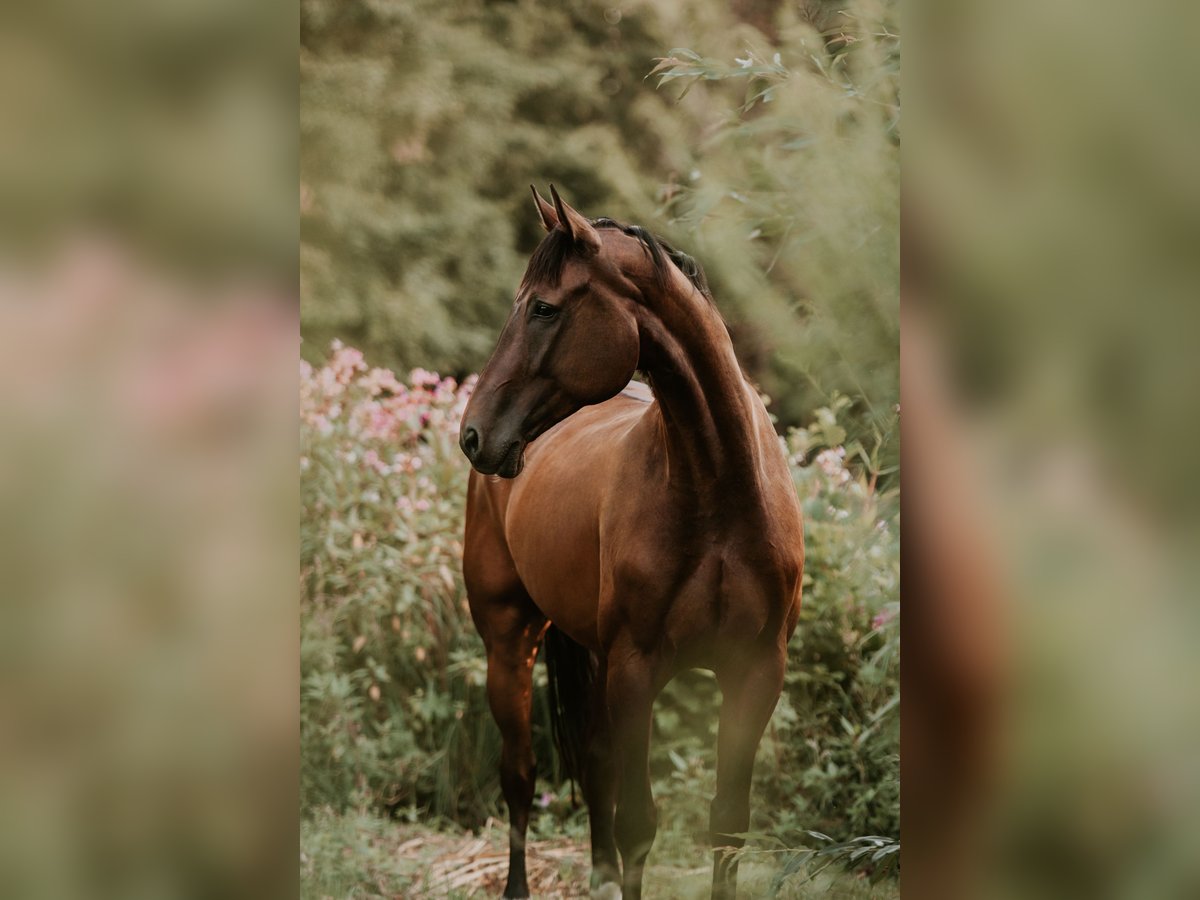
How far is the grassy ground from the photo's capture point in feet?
8.99

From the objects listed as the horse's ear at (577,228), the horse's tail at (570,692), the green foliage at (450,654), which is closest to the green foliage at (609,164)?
the green foliage at (450,654)

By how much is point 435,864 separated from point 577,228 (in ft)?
6.13

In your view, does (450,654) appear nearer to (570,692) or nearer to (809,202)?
(570,692)

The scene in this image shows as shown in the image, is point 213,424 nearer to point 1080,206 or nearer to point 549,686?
point 1080,206

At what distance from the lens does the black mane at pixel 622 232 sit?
7.04ft

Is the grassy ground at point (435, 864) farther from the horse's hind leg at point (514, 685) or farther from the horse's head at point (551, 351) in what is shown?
the horse's head at point (551, 351)

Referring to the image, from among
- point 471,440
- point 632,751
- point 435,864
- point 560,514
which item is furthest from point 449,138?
point 435,864

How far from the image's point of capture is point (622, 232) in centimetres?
222

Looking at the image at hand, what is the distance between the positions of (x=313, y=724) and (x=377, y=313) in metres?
1.22

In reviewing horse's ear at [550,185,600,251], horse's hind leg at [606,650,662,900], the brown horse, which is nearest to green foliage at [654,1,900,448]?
the brown horse

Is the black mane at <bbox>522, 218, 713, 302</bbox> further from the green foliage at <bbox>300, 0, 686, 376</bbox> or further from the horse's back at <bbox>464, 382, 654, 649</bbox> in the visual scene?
the green foliage at <bbox>300, 0, 686, 376</bbox>

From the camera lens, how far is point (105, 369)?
1308 mm

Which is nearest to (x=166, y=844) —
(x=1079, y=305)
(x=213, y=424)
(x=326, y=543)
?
(x=213, y=424)

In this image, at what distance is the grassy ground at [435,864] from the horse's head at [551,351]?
126 centimetres
